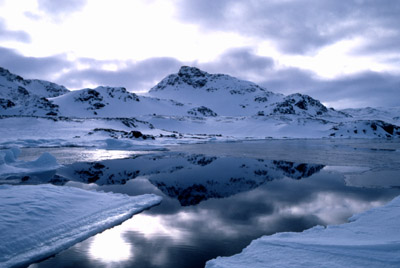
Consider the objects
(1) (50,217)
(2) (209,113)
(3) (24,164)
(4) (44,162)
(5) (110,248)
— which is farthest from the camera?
(2) (209,113)

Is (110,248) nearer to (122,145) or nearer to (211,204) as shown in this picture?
(211,204)

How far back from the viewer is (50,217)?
707cm

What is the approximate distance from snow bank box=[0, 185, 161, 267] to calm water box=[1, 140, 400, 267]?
330 millimetres

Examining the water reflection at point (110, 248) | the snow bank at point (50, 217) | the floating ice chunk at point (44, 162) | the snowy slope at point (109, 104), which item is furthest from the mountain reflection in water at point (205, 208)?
the snowy slope at point (109, 104)

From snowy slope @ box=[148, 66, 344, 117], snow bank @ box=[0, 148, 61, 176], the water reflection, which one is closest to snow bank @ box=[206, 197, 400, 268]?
the water reflection

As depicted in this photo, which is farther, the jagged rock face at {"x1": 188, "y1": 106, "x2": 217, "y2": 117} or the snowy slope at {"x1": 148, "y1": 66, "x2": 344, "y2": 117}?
the snowy slope at {"x1": 148, "y1": 66, "x2": 344, "y2": 117}

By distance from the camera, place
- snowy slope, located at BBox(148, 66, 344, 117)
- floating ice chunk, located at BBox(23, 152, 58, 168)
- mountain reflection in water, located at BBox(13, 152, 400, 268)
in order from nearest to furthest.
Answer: mountain reflection in water, located at BBox(13, 152, 400, 268) < floating ice chunk, located at BBox(23, 152, 58, 168) < snowy slope, located at BBox(148, 66, 344, 117)

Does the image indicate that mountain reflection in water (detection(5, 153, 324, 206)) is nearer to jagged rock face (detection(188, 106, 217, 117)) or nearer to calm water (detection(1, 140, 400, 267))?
calm water (detection(1, 140, 400, 267))

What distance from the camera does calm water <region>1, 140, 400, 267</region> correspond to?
612 centimetres

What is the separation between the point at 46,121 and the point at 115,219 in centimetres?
5591

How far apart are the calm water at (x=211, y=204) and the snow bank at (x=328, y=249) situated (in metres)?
0.64

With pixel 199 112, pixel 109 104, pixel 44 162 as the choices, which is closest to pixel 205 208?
pixel 44 162

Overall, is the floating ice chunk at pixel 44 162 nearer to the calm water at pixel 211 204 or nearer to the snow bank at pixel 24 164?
the snow bank at pixel 24 164

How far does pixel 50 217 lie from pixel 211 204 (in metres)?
5.08
